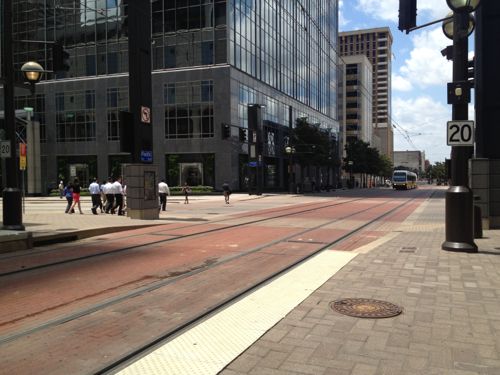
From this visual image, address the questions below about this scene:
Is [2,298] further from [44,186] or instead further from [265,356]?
[44,186]

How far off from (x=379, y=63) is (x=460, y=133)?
595 feet

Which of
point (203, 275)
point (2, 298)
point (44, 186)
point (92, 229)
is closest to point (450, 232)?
point (203, 275)

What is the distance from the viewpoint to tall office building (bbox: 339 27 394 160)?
178875 millimetres

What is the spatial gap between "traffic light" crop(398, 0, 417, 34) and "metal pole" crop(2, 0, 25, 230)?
30.7 feet

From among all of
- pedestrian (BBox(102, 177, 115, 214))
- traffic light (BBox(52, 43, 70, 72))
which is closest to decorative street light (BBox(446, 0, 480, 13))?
traffic light (BBox(52, 43, 70, 72))

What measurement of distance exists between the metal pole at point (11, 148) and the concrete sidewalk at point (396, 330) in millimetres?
8206

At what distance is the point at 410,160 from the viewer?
Answer: 179875 millimetres

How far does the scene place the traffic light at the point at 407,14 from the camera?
30.8 ft

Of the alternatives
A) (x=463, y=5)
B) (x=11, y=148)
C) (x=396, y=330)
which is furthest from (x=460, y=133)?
(x=11, y=148)

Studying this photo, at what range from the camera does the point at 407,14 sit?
944 cm

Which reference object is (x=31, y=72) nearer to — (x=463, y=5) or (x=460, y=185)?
(x=463, y=5)

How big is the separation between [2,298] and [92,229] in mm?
7375

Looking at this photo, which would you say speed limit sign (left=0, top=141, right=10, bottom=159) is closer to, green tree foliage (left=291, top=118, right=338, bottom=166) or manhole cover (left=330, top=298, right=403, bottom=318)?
manhole cover (left=330, top=298, right=403, bottom=318)

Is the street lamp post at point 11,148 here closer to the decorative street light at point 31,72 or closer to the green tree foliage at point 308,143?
the decorative street light at point 31,72
